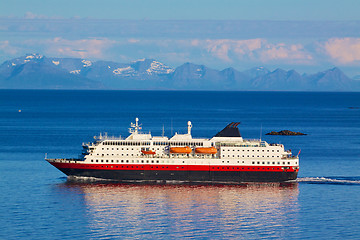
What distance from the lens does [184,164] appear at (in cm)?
6938

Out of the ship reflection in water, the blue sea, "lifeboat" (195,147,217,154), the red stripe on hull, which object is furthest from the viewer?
"lifeboat" (195,147,217,154)

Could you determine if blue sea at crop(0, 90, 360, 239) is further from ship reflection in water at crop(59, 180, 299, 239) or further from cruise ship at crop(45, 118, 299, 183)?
cruise ship at crop(45, 118, 299, 183)

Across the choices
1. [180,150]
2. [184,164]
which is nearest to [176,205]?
[184,164]

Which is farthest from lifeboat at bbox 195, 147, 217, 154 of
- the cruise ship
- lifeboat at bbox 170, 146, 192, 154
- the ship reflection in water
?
the ship reflection in water

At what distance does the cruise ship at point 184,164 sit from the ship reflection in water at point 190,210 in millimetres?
1518

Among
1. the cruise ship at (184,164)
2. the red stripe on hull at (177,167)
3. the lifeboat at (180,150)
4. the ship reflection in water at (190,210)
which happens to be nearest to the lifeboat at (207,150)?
the cruise ship at (184,164)

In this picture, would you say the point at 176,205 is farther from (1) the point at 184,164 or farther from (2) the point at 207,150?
(2) the point at 207,150

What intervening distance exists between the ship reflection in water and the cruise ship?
4.98 ft

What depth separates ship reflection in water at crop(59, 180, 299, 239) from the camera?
49.7 m

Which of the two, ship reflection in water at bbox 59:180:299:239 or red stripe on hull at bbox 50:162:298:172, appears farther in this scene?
red stripe on hull at bbox 50:162:298:172

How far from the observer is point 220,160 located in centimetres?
6938

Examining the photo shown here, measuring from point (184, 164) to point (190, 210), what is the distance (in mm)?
13401

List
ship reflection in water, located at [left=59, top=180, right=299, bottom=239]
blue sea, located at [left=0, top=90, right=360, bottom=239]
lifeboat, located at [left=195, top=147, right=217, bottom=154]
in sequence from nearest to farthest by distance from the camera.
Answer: blue sea, located at [left=0, top=90, right=360, bottom=239]
ship reflection in water, located at [left=59, top=180, right=299, bottom=239]
lifeboat, located at [left=195, top=147, right=217, bottom=154]

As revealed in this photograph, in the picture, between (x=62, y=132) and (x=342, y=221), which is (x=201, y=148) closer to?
(x=342, y=221)
